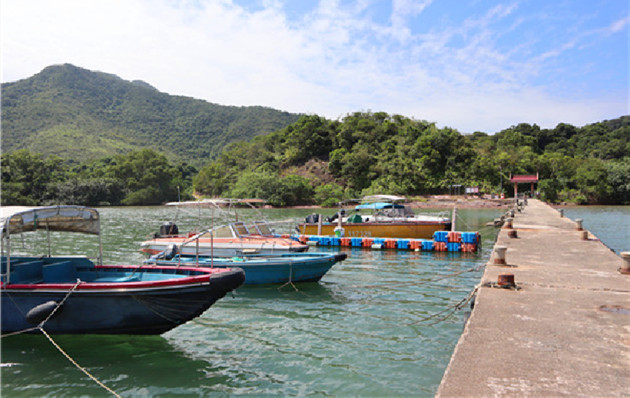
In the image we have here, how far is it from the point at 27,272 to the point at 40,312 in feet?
6.38

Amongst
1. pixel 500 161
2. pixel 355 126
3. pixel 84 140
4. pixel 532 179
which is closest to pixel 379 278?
pixel 532 179

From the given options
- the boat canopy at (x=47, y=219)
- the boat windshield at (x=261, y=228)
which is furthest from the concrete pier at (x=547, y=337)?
the boat windshield at (x=261, y=228)

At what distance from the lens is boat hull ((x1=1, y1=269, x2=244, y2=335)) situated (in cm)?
821

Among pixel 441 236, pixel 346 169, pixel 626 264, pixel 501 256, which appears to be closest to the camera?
pixel 626 264

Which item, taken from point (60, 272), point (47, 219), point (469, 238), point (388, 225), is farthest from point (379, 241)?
point (47, 219)

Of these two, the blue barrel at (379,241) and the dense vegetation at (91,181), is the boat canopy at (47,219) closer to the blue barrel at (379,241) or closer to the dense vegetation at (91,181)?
the blue barrel at (379,241)

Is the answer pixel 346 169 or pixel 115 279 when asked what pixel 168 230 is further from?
pixel 346 169

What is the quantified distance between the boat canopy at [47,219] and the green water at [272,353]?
238cm

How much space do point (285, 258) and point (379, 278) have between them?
3654mm

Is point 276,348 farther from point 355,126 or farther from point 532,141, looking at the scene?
point 532,141

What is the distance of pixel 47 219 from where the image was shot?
9.42 meters

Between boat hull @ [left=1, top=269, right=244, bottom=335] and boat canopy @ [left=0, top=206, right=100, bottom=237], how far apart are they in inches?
50.3

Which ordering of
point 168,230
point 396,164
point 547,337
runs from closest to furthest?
point 547,337 < point 168,230 < point 396,164

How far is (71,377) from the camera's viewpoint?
24.8 feet
